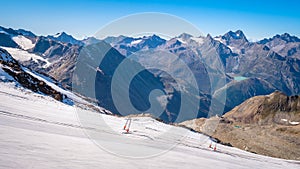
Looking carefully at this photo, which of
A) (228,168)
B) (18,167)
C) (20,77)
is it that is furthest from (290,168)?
(20,77)

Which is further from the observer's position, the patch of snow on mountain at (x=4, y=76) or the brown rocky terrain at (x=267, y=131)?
the brown rocky terrain at (x=267, y=131)

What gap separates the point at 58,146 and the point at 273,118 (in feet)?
609

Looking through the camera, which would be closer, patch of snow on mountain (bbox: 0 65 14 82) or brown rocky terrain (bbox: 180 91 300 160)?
patch of snow on mountain (bbox: 0 65 14 82)

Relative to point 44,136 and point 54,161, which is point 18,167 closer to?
point 54,161

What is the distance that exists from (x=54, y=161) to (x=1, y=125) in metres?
4.85

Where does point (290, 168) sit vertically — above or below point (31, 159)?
below

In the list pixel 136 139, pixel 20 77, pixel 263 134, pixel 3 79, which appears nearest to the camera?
pixel 136 139

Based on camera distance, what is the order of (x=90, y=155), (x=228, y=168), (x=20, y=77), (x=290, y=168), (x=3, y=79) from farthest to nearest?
1. (x=20, y=77)
2. (x=3, y=79)
3. (x=290, y=168)
4. (x=228, y=168)
5. (x=90, y=155)

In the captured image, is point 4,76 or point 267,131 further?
point 267,131

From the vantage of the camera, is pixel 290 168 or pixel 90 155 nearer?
pixel 90 155

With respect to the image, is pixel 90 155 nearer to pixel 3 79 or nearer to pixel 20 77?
pixel 3 79

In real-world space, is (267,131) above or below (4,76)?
below

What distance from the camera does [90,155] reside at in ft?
37.0

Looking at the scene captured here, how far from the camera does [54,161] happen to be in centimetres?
936
